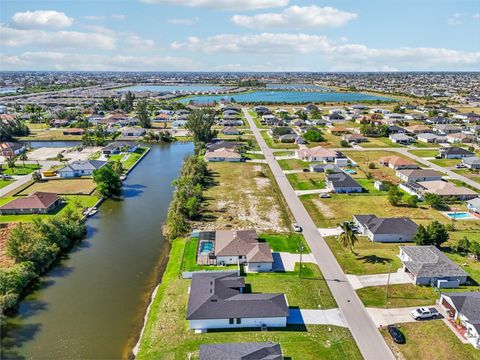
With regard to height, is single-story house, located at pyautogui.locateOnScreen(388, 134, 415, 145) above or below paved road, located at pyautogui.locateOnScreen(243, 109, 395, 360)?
above

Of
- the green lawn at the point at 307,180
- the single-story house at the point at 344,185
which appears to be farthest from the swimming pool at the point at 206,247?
the single-story house at the point at 344,185

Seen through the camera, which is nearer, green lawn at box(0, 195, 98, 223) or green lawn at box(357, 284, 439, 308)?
green lawn at box(357, 284, 439, 308)

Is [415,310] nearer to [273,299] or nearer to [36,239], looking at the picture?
[273,299]

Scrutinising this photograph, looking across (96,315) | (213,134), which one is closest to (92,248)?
(96,315)

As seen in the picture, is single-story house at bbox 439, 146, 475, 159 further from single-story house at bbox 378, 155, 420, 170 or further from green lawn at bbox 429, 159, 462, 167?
single-story house at bbox 378, 155, 420, 170

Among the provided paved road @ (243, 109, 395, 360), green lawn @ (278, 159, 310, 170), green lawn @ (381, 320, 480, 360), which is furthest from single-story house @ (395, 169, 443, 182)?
green lawn @ (381, 320, 480, 360)

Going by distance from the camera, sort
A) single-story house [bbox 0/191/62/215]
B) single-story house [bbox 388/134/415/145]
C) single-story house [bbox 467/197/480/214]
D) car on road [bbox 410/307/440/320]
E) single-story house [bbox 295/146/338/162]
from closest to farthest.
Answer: car on road [bbox 410/307/440/320]
single-story house [bbox 0/191/62/215]
single-story house [bbox 467/197/480/214]
single-story house [bbox 295/146/338/162]
single-story house [bbox 388/134/415/145]
